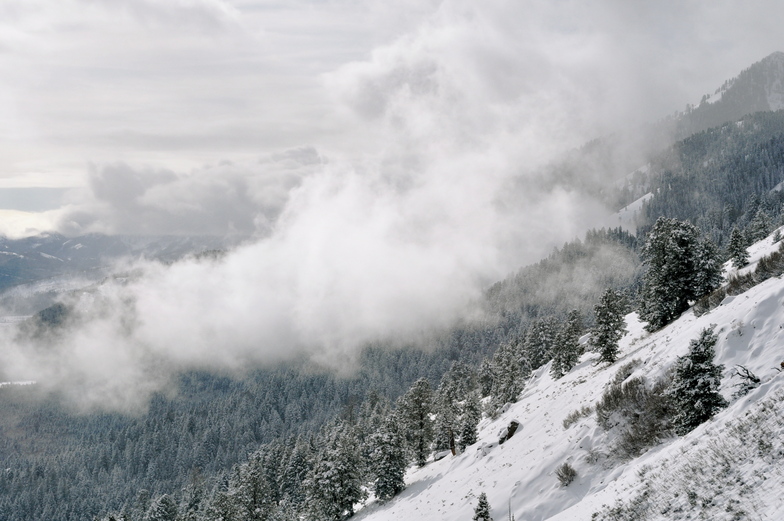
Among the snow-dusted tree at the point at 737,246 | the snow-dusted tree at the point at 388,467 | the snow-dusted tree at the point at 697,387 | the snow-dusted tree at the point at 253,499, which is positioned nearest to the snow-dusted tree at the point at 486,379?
the snow-dusted tree at the point at 388,467

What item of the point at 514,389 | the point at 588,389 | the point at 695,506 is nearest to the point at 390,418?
the point at 514,389

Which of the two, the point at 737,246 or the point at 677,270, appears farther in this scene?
the point at 737,246

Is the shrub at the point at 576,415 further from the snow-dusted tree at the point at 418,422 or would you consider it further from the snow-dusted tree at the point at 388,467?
the snow-dusted tree at the point at 418,422

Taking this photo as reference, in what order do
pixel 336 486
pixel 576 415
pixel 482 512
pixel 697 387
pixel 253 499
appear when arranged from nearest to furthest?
1. pixel 697 387
2. pixel 482 512
3. pixel 576 415
4. pixel 336 486
5. pixel 253 499

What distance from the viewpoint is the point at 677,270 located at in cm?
3944

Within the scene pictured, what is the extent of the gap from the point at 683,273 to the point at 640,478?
3120 cm

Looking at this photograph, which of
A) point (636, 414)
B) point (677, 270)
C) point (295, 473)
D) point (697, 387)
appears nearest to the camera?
point (697, 387)

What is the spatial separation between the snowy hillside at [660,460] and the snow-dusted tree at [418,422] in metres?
20.5

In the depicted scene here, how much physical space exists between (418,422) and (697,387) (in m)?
47.3

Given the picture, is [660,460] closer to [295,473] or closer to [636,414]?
[636,414]

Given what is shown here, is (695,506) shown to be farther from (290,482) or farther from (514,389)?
(290,482)

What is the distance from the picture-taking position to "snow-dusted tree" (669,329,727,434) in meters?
16.6

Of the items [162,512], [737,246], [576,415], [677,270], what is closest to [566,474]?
→ [576,415]

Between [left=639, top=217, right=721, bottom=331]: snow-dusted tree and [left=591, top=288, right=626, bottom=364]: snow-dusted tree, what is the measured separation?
3538 mm
